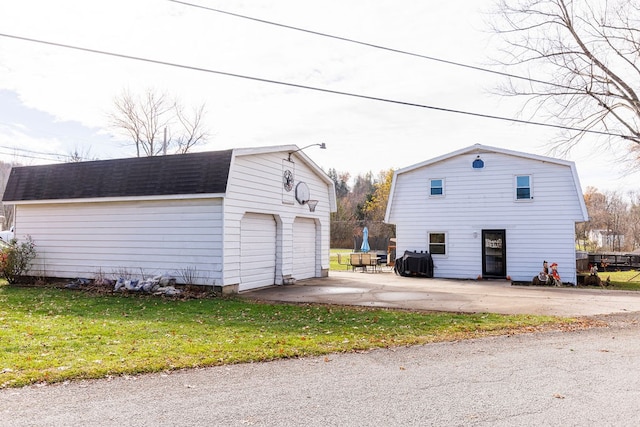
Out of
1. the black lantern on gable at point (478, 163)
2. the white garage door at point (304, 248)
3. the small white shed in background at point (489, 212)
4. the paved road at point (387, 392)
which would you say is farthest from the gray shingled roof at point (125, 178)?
the black lantern on gable at point (478, 163)

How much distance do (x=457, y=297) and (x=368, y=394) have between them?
25.9ft

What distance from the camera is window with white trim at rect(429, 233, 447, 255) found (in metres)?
18.3

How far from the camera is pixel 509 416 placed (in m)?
4.08

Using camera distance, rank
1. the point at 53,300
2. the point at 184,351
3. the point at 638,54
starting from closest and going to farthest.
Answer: the point at 184,351 < the point at 53,300 < the point at 638,54

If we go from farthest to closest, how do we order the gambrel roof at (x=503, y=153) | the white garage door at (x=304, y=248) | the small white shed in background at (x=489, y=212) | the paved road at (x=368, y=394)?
the small white shed in background at (x=489, y=212) → the gambrel roof at (x=503, y=153) → the white garage door at (x=304, y=248) → the paved road at (x=368, y=394)

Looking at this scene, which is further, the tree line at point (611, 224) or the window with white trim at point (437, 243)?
the tree line at point (611, 224)

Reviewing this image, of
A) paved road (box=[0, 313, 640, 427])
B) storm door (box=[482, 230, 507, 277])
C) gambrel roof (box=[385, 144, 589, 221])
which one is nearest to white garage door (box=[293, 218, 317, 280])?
gambrel roof (box=[385, 144, 589, 221])

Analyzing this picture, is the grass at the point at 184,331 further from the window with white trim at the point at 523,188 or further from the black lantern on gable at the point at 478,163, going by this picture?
the black lantern on gable at the point at 478,163

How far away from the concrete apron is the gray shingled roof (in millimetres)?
3391

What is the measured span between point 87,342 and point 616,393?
22.3 ft

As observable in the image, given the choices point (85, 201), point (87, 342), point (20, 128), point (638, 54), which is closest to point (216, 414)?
point (87, 342)

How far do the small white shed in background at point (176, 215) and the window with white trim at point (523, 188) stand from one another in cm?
793

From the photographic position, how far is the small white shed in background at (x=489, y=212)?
16.7m

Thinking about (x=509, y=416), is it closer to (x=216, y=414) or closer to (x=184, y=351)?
(x=216, y=414)
